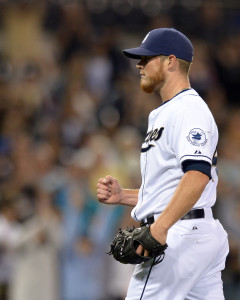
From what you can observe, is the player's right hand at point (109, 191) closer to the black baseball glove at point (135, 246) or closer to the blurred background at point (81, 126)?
the black baseball glove at point (135, 246)

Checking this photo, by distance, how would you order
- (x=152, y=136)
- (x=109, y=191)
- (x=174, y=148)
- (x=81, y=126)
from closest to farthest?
(x=174, y=148), (x=152, y=136), (x=109, y=191), (x=81, y=126)

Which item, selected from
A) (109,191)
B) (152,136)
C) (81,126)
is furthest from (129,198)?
(81,126)

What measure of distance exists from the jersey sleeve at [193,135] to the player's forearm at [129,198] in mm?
635

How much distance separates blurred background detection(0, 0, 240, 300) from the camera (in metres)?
7.54

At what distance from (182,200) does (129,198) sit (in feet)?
2.84

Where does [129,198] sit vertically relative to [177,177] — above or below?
below

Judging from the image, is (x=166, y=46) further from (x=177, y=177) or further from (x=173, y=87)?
(x=177, y=177)

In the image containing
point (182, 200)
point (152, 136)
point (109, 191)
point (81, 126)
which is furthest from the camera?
point (81, 126)

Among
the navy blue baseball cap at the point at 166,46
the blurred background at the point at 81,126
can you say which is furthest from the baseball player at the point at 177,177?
the blurred background at the point at 81,126

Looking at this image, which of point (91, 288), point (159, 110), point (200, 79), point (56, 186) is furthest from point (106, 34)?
point (159, 110)

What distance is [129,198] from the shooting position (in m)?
4.40

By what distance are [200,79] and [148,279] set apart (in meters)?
6.78

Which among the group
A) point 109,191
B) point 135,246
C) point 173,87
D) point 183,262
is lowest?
point 183,262

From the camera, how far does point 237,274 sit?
23.3 feet
